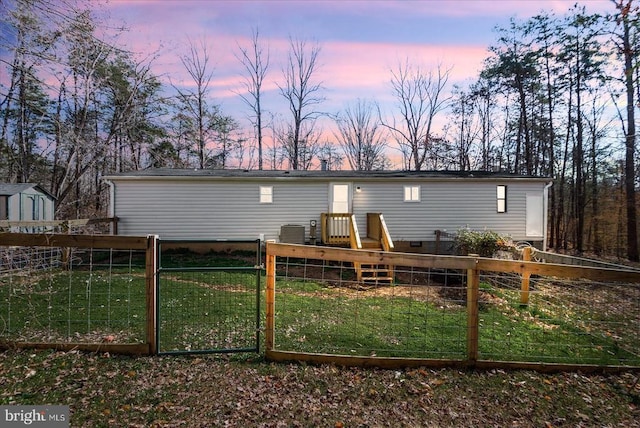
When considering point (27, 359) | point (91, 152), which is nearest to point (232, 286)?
point (27, 359)

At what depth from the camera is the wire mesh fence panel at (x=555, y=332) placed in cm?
358

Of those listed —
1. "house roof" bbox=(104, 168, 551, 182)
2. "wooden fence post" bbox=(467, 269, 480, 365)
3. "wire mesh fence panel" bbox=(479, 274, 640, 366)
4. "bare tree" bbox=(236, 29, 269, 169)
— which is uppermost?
"bare tree" bbox=(236, 29, 269, 169)

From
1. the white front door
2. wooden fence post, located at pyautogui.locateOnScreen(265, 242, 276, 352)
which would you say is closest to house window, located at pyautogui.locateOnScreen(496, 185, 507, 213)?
the white front door

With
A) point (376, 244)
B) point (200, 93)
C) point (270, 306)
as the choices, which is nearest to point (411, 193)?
point (376, 244)

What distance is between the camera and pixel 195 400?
253cm

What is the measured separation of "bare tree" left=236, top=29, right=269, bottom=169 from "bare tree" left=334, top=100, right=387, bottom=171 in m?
6.08

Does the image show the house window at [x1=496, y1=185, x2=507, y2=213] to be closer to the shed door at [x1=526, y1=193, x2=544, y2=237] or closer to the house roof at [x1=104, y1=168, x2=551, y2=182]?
the house roof at [x1=104, y1=168, x2=551, y2=182]

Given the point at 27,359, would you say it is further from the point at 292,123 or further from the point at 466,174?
the point at 292,123

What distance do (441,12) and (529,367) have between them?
686cm

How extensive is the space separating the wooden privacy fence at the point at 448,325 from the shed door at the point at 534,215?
543cm

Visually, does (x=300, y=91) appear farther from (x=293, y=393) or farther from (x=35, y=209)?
(x=293, y=393)

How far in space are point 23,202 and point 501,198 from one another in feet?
54.7

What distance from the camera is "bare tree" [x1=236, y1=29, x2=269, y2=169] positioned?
70.7ft

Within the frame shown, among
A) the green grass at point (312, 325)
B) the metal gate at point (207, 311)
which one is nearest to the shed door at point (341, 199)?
the metal gate at point (207, 311)
